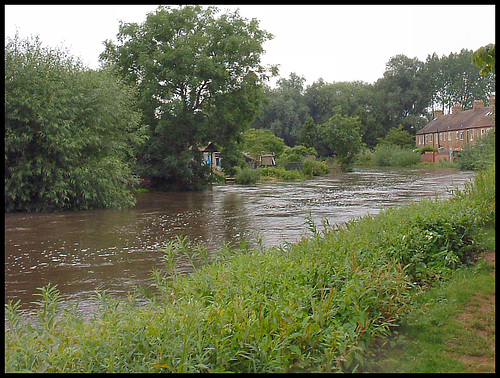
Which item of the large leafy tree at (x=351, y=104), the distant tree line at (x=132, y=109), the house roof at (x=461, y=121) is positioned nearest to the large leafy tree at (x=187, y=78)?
the distant tree line at (x=132, y=109)

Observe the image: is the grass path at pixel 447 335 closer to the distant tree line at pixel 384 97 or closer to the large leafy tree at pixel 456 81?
the distant tree line at pixel 384 97

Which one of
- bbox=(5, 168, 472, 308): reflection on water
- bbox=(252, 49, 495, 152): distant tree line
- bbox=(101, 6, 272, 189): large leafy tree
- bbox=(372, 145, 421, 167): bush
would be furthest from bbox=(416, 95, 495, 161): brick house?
bbox=(5, 168, 472, 308): reflection on water

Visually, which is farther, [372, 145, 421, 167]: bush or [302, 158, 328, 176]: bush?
[372, 145, 421, 167]: bush

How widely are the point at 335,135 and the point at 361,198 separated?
128 feet

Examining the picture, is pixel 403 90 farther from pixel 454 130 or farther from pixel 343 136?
pixel 343 136

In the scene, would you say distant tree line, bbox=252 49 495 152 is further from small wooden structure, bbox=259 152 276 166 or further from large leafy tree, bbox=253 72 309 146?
small wooden structure, bbox=259 152 276 166

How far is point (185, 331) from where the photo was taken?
394 cm

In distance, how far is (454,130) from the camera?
7394cm

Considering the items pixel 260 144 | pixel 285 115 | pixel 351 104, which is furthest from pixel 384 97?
pixel 260 144

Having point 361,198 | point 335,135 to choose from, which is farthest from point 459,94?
point 361,198

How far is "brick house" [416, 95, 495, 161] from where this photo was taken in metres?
67.3

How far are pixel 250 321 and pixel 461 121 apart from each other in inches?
3014

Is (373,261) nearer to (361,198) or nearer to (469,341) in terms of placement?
(469,341)

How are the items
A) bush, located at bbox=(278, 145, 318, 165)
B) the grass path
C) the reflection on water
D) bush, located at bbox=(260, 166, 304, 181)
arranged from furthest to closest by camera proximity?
bush, located at bbox=(278, 145, 318, 165) → bush, located at bbox=(260, 166, 304, 181) → the reflection on water → the grass path
